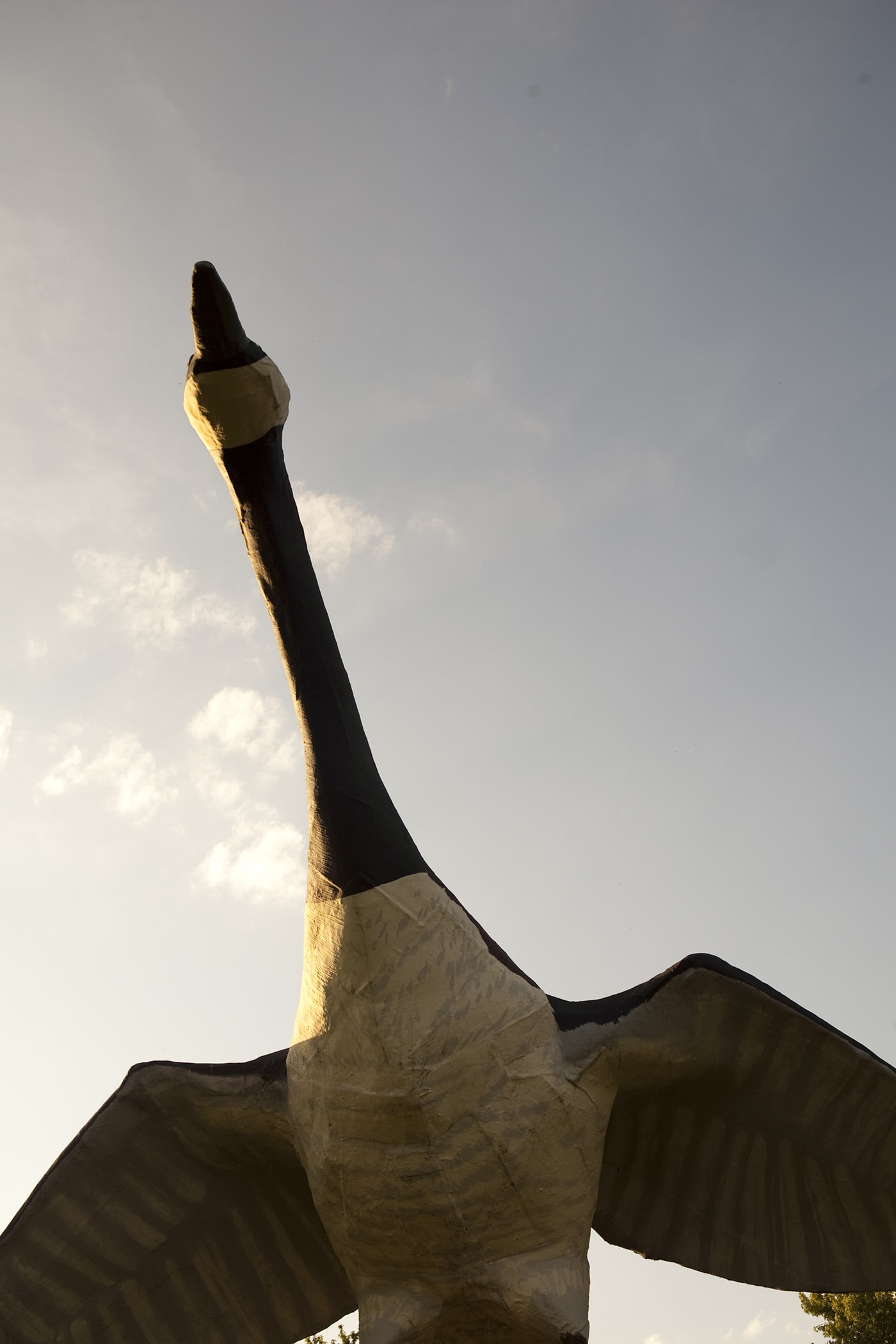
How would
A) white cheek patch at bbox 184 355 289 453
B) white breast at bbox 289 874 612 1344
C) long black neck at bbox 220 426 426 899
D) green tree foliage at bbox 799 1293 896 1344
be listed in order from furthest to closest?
green tree foliage at bbox 799 1293 896 1344 < white cheek patch at bbox 184 355 289 453 < long black neck at bbox 220 426 426 899 < white breast at bbox 289 874 612 1344

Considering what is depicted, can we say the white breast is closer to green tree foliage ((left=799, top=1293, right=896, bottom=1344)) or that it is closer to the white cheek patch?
the white cheek patch

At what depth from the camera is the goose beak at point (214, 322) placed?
13.0 ft

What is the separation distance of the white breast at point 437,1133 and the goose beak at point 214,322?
78.3 inches

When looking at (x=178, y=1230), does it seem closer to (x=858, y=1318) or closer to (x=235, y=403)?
(x=235, y=403)

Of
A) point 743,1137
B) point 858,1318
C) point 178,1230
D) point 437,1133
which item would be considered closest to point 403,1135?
point 437,1133

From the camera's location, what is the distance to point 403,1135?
362 cm

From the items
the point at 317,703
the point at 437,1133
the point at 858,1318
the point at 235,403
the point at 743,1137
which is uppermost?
the point at 235,403

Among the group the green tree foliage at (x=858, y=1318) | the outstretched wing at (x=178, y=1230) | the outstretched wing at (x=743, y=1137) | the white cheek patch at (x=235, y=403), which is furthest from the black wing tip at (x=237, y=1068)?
the green tree foliage at (x=858, y=1318)

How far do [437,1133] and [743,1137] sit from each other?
53.3 inches

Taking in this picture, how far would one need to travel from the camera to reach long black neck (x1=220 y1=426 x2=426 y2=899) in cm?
392

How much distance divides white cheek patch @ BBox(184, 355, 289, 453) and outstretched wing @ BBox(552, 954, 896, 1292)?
7.86 feet

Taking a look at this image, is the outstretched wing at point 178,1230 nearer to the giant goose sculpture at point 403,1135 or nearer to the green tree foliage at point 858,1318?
the giant goose sculpture at point 403,1135

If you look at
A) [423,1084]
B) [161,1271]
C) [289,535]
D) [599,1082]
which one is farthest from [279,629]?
[161,1271]

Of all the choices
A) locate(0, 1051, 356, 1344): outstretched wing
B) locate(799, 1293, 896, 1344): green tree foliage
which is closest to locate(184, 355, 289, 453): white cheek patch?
locate(0, 1051, 356, 1344): outstretched wing
